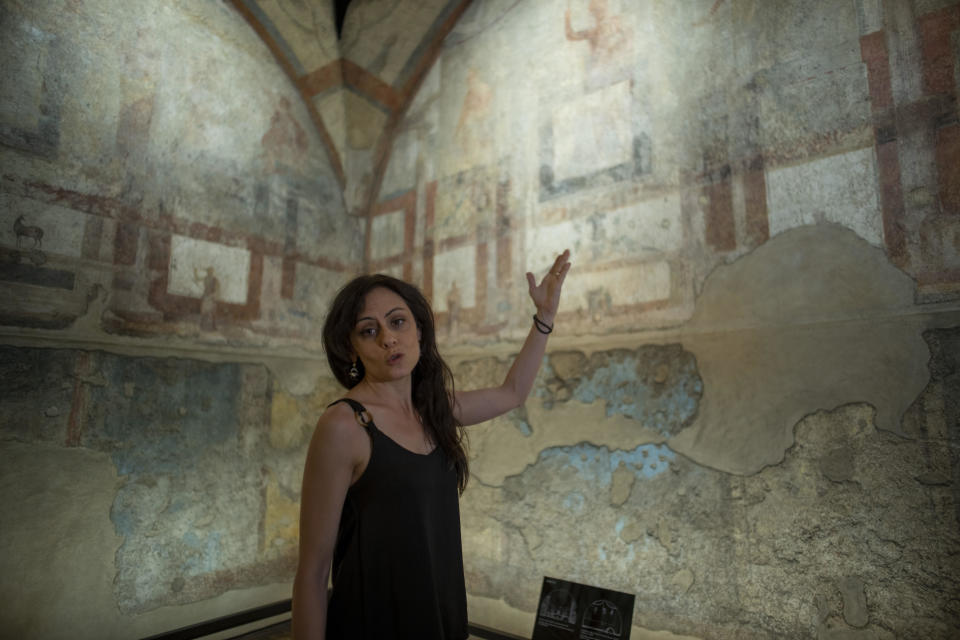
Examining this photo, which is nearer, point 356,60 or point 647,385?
point 647,385

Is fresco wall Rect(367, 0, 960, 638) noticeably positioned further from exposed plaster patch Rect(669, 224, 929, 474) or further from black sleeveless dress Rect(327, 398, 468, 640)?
black sleeveless dress Rect(327, 398, 468, 640)

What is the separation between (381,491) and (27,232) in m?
2.98

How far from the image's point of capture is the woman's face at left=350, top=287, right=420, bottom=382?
155 centimetres

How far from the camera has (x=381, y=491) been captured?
54.5 inches

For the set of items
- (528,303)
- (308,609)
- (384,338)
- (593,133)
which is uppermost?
(593,133)

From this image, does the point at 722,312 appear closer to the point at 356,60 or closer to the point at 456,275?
the point at 456,275

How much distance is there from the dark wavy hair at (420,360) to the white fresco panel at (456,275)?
93.0 inches

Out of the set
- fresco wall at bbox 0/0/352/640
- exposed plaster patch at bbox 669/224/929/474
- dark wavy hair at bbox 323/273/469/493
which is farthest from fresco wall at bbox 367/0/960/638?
dark wavy hair at bbox 323/273/469/493

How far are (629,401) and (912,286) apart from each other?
56.2 inches

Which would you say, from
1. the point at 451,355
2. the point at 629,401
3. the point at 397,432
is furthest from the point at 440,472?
the point at 451,355

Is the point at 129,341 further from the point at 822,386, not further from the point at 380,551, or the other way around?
the point at 822,386

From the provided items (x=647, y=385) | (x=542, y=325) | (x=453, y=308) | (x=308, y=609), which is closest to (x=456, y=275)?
(x=453, y=308)

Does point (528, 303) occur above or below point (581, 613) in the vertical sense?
above

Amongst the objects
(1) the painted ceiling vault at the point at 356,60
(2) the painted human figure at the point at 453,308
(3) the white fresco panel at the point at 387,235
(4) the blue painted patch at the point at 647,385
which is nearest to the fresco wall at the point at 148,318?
(1) the painted ceiling vault at the point at 356,60
